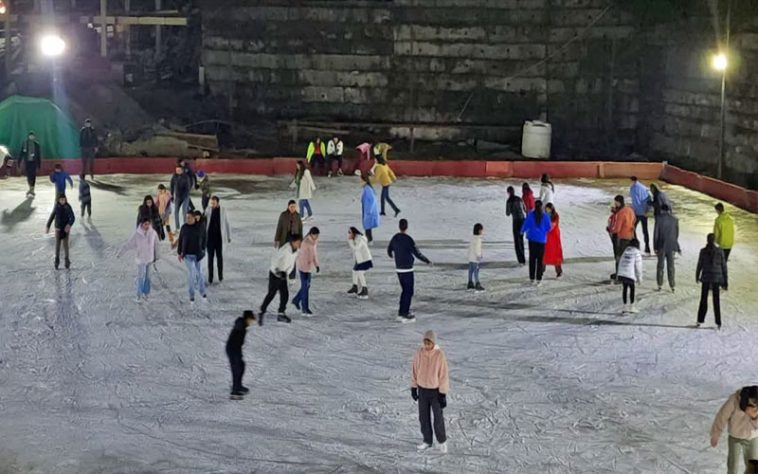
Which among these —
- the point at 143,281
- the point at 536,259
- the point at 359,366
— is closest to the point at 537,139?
the point at 536,259

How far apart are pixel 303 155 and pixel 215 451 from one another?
2242 cm

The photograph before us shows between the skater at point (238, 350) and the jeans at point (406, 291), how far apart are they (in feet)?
10.7

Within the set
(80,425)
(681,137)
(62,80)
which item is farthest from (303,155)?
(80,425)

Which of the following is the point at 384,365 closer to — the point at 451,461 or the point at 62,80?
the point at 451,461

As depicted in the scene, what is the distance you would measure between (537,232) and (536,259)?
0.60 meters

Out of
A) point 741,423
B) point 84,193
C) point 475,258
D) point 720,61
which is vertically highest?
point 720,61

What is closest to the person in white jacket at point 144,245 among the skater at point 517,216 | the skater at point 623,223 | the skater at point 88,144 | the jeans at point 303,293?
the jeans at point 303,293

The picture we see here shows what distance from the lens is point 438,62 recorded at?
3391cm

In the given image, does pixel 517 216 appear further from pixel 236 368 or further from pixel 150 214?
pixel 236 368

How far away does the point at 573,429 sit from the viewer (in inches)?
447

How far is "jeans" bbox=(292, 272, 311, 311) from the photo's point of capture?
49.5ft

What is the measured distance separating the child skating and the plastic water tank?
71.5ft

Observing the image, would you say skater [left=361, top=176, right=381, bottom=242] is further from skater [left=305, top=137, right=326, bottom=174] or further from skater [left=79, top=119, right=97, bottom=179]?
skater [left=79, top=119, right=97, bottom=179]

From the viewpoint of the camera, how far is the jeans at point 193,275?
15484mm
